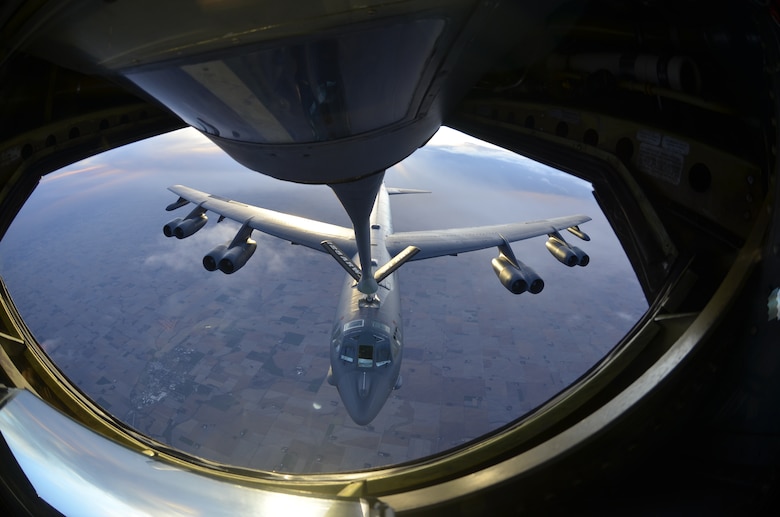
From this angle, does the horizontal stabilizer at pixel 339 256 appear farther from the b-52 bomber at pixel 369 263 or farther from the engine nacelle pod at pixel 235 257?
the engine nacelle pod at pixel 235 257

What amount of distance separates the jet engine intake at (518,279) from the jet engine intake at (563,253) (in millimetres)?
1145

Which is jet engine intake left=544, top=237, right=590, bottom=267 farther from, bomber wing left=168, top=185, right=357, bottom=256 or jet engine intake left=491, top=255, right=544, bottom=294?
bomber wing left=168, top=185, right=357, bottom=256

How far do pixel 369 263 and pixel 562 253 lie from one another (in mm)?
7634

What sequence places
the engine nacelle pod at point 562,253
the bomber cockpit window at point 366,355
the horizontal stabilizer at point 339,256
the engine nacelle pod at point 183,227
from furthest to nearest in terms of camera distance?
the engine nacelle pod at point 183,227 < the engine nacelle pod at point 562,253 < the bomber cockpit window at point 366,355 < the horizontal stabilizer at point 339,256

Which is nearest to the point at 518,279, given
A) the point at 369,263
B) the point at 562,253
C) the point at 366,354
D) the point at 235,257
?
the point at 562,253

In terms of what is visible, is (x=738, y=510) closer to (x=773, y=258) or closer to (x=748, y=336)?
(x=748, y=336)

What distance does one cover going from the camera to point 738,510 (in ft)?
4.94

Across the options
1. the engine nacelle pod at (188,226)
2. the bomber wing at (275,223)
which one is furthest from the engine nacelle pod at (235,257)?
the engine nacelle pod at (188,226)

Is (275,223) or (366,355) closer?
(366,355)

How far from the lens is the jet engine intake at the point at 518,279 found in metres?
11.8

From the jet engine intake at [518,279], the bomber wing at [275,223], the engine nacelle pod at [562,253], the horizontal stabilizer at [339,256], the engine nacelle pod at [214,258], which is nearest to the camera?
the horizontal stabilizer at [339,256]

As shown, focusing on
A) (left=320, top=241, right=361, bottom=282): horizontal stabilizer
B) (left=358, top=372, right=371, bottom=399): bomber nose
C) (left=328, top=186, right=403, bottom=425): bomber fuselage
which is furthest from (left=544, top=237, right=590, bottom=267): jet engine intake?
(left=358, top=372, right=371, bottom=399): bomber nose

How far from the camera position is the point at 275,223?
51.0 feet

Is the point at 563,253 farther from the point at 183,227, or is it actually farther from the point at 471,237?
the point at 183,227
